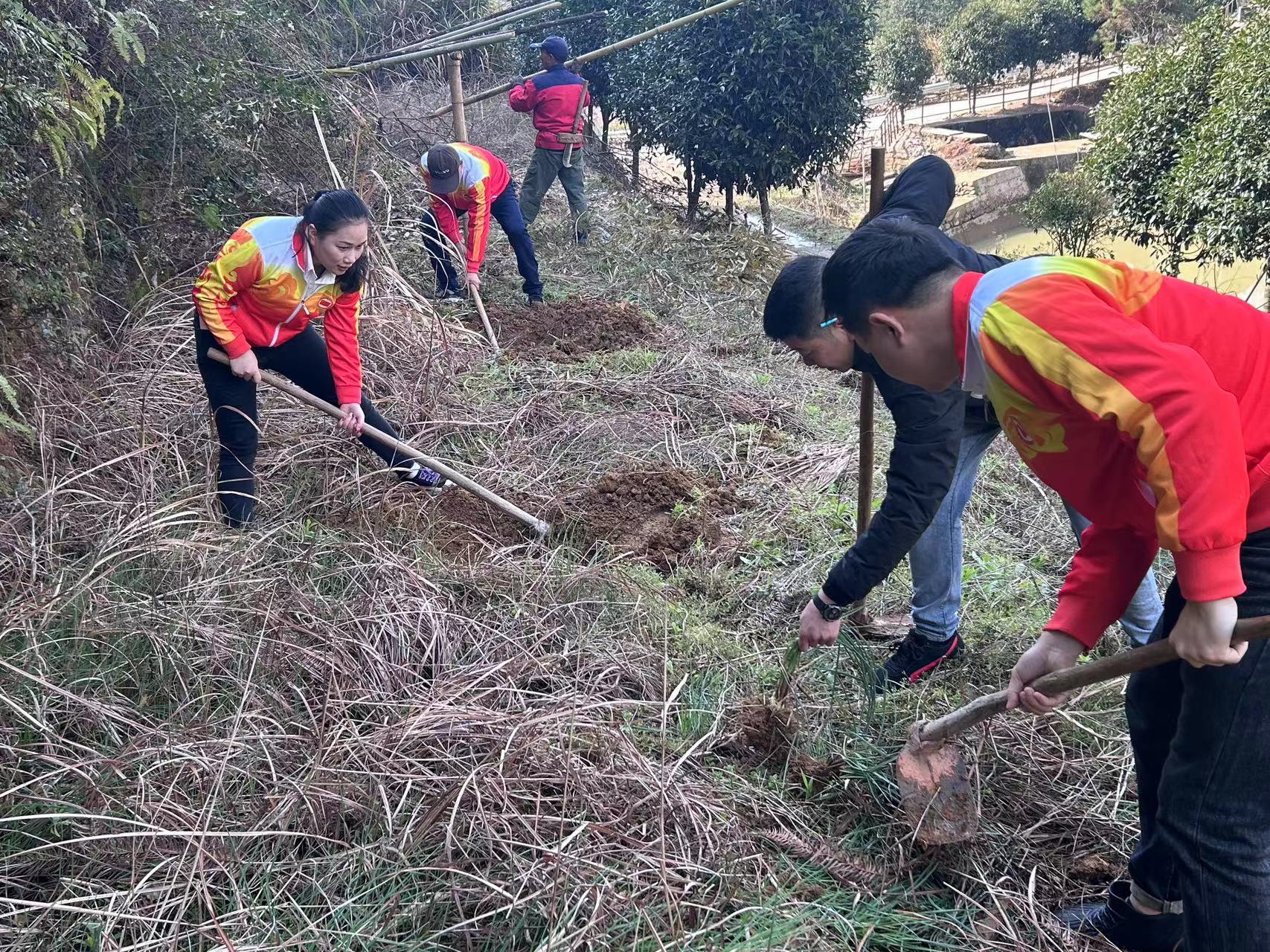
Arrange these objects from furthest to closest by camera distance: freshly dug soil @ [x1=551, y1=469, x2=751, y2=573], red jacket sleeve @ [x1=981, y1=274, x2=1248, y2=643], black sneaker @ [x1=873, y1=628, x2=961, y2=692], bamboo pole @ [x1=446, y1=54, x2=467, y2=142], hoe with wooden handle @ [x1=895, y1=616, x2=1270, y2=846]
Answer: bamboo pole @ [x1=446, y1=54, x2=467, y2=142], freshly dug soil @ [x1=551, y1=469, x2=751, y2=573], black sneaker @ [x1=873, y1=628, x2=961, y2=692], hoe with wooden handle @ [x1=895, y1=616, x2=1270, y2=846], red jacket sleeve @ [x1=981, y1=274, x2=1248, y2=643]

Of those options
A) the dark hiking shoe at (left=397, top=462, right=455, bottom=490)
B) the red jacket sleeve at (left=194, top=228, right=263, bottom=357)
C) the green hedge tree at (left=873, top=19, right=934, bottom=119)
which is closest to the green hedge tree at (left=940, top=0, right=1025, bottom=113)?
the green hedge tree at (left=873, top=19, right=934, bottom=119)

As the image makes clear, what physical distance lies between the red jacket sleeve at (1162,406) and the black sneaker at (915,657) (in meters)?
1.55

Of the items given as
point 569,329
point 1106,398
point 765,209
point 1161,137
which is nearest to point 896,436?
point 1106,398

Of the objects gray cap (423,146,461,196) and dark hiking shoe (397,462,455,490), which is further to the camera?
gray cap (423,146,461,196)

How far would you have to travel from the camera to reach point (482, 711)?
250 cm

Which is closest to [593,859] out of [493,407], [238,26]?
[493,407]

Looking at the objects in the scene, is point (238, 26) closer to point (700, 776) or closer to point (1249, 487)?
point (700, 776)

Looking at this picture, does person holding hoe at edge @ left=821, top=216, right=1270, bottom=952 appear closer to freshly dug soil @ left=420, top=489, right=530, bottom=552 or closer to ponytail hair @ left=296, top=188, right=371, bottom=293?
ponytail hair @ left=296, top=188, right=371, bottom=293

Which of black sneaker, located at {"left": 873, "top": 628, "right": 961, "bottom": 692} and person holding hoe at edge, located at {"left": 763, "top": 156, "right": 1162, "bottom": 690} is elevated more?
person holding hoe at edge, located at {"left": 763, "top": 156, "right": 1162, "bottom": 690}

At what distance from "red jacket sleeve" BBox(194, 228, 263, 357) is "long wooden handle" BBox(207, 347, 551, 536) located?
0.30 m

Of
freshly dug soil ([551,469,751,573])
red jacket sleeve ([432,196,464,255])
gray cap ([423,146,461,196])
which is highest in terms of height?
gray cap ([423,146,461,196])

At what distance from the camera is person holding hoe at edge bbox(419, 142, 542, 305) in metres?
6.18

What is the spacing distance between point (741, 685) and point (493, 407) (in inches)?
104

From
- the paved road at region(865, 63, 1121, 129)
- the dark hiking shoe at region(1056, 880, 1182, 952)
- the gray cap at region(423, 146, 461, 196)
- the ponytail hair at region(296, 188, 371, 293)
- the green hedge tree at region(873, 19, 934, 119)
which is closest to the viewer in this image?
the dark hiking shoe at region(1056, 880, 1182, 952)
